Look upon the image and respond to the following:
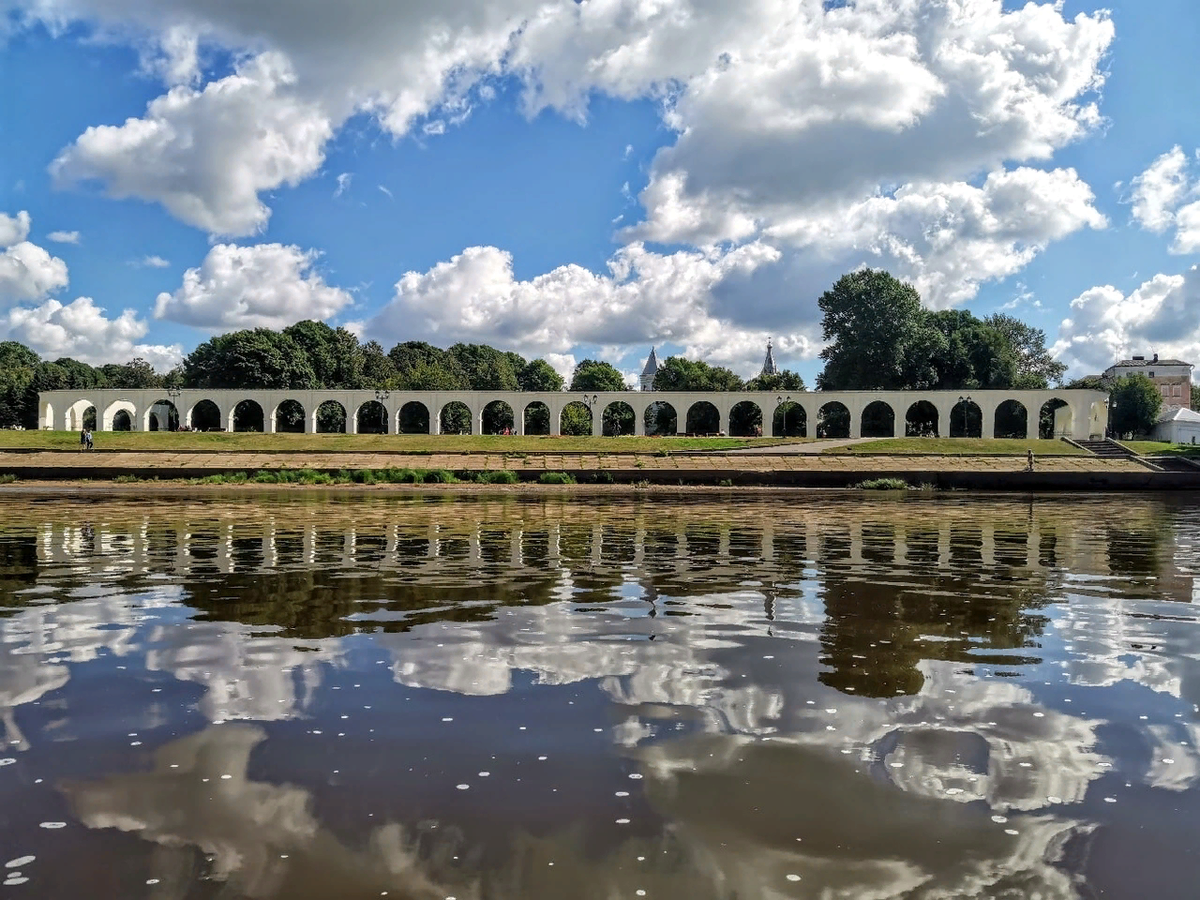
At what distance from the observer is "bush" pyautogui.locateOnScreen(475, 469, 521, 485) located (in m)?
37.5

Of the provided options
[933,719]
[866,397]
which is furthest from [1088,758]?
[866,397]

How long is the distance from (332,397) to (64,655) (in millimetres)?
61861

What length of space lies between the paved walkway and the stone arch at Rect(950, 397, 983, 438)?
60.4 feet

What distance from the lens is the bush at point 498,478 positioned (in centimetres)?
3755

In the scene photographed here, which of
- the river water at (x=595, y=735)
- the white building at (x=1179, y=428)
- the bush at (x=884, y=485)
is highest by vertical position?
the white building at (x=1179, y=428)

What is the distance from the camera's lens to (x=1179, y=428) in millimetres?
90688

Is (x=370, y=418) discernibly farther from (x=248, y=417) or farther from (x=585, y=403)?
(x=585, y=403)

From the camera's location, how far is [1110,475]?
39531mm

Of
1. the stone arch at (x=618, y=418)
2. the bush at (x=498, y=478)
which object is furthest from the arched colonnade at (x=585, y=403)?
the bush at (x=498, y=478)

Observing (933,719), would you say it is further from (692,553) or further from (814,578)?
(692,553)

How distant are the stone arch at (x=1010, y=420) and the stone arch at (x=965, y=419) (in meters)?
4.29

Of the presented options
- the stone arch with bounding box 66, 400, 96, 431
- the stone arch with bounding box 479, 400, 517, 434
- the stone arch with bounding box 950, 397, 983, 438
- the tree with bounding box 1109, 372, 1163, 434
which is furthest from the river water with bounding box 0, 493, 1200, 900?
the tree with bounding box 1109, 372, 1163, 434

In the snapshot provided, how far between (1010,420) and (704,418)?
26255 millimetres

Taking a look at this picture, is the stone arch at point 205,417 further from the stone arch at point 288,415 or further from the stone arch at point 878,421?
the stone arch at point 878,421
